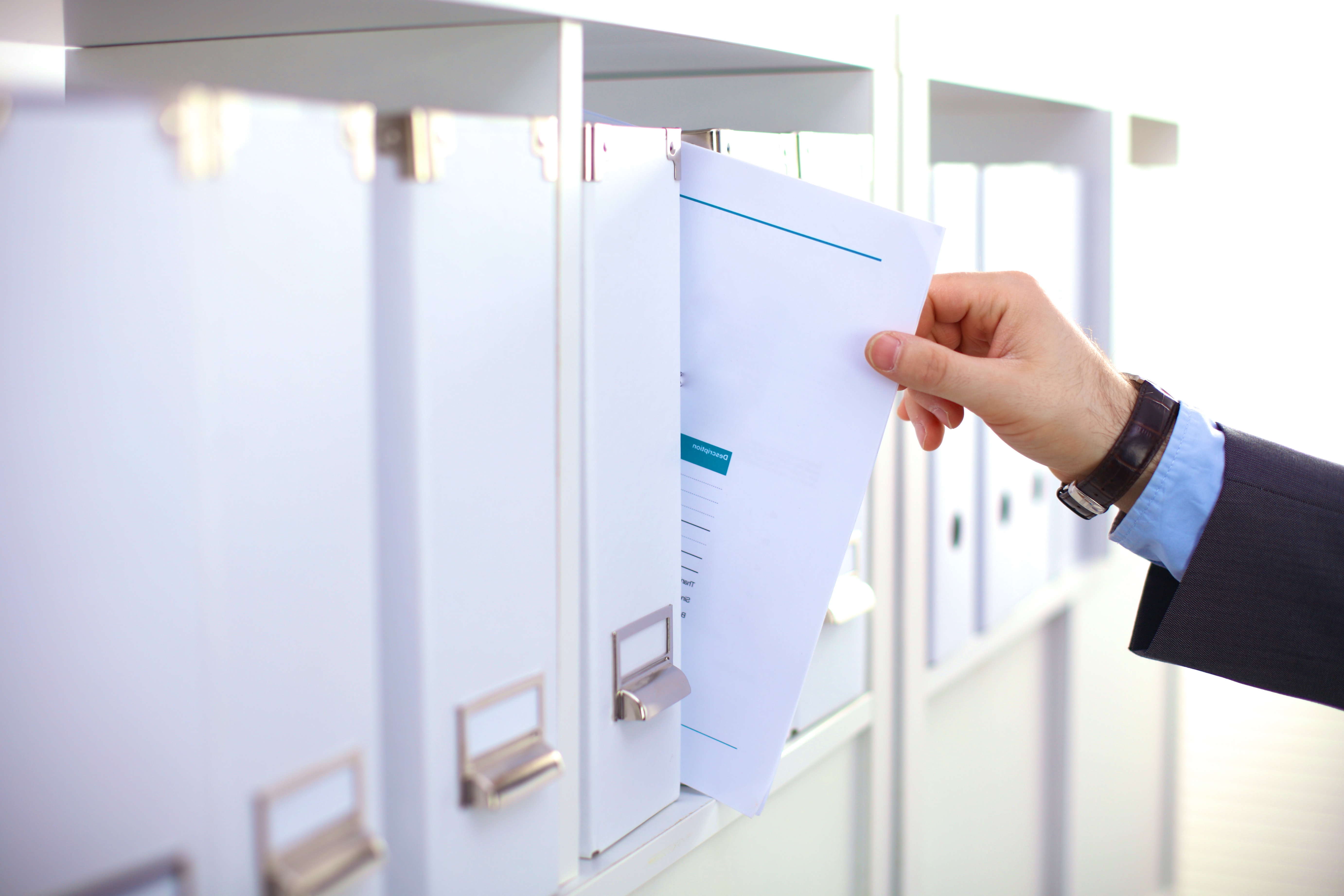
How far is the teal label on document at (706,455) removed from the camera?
0.61 m

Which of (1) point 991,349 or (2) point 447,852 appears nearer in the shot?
(2) point 447,852

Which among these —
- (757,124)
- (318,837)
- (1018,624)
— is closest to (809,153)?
(757,124)

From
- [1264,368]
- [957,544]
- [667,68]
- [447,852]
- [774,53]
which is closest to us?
[447,852]

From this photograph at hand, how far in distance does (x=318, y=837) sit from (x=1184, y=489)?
0.68 metres

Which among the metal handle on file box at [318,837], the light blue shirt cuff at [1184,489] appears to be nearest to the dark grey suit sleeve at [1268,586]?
the light blue shirt cuff at [1184,489]

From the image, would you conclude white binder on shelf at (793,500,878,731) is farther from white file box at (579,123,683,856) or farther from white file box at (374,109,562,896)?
white file box at (374,109,562,896)

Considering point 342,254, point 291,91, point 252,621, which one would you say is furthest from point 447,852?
point 291,91

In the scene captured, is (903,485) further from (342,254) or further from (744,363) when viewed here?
(342,254)

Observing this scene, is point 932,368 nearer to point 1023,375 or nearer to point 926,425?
point 1023,375

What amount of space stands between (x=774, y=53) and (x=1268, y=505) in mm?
513

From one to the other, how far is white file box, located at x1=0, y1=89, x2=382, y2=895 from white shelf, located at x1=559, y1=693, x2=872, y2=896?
222 mm

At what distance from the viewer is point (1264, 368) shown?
1.90m

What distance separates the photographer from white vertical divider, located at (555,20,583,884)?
481mm

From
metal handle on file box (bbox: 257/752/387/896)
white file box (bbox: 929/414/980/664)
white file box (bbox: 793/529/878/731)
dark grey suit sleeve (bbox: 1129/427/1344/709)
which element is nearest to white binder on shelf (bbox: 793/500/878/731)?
white file box (bbox: 793/529/878/731)
